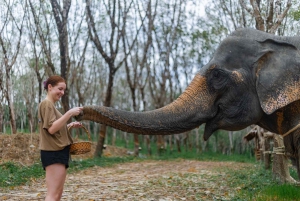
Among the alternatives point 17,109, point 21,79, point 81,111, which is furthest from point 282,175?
point 17,109

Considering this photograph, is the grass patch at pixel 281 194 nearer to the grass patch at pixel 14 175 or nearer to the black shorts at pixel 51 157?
the black shorts at pixel 51 157

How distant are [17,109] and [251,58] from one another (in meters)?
35.4

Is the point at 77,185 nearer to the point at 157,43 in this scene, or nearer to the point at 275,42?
the point at 275,42

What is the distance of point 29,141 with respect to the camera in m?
17.4

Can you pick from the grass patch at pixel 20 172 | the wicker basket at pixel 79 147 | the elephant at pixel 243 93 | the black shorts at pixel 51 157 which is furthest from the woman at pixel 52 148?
the grass patch at pixel 20 172

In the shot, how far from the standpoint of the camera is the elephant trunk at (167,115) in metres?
3.66

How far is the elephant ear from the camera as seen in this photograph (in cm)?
382

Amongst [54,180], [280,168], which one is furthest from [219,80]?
[280,168]

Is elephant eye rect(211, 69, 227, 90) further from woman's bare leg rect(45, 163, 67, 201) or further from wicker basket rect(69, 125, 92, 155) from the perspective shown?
woman's bare leg rect(45, 163, 67, 201)

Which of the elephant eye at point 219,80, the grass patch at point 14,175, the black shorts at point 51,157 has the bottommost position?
the grass patch at point 14,175

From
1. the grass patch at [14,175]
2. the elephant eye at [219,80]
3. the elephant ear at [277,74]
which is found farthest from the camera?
the grass patch at [14,175]

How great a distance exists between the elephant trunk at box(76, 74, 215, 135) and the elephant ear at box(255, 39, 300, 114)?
0.51m

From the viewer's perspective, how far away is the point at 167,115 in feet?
12.9

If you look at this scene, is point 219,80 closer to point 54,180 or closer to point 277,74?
point 277,74
